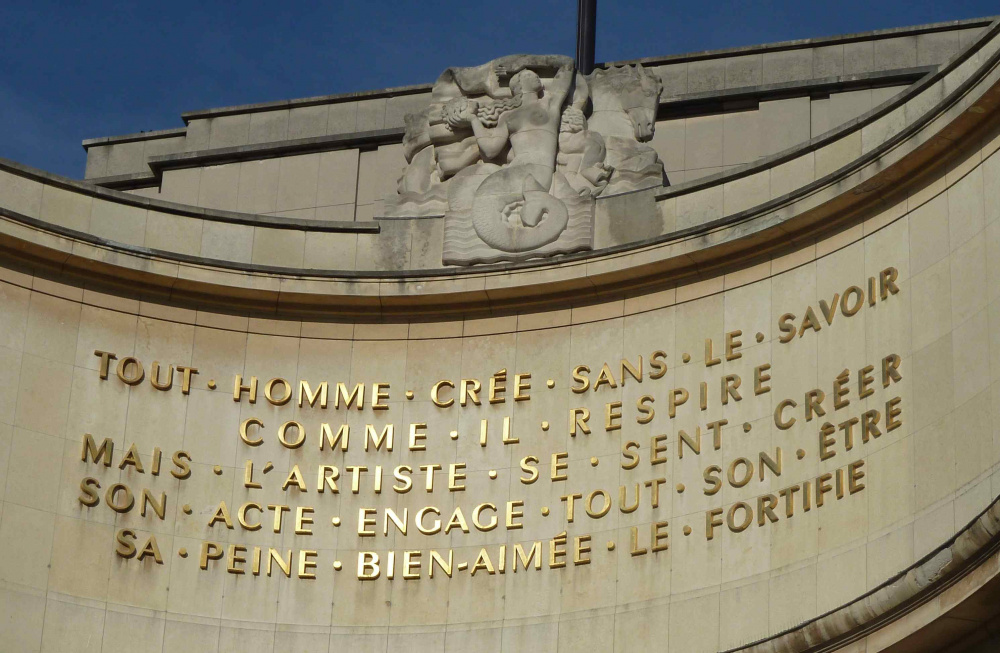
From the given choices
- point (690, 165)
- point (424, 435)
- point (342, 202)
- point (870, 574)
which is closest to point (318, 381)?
point (424, 435)

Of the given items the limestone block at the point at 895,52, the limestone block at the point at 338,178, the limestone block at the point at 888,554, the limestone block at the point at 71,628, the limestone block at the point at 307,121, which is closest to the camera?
the limestone block at the point at 888,554

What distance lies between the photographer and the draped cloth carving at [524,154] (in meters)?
21.2

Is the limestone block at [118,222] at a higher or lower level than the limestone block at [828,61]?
lower

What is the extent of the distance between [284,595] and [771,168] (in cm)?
640

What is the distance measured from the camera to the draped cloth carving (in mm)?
21172

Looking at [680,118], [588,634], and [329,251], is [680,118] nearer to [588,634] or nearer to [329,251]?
[329,251]

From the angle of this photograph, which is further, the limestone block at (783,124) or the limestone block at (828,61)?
the limestone block at (828,61)

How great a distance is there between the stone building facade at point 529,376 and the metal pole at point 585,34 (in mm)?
1218

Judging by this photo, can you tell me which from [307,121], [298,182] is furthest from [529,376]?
[307,121]

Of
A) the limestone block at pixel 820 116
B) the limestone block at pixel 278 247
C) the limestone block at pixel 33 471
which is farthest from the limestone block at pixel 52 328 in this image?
the limestone block at pixel 820 116

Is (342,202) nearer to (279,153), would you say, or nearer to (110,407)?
(279,153)

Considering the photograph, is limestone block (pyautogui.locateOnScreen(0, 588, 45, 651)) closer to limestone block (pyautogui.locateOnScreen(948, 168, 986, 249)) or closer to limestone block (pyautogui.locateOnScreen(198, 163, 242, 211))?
limestone block (pyautogui.locateOnScreen(198, 163, 242, 211))

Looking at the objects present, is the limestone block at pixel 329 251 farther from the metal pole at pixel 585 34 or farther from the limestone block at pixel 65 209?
the metal pole at pixel 585 34

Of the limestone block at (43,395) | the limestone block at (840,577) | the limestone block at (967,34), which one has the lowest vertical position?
the limestone block at (840,577)
